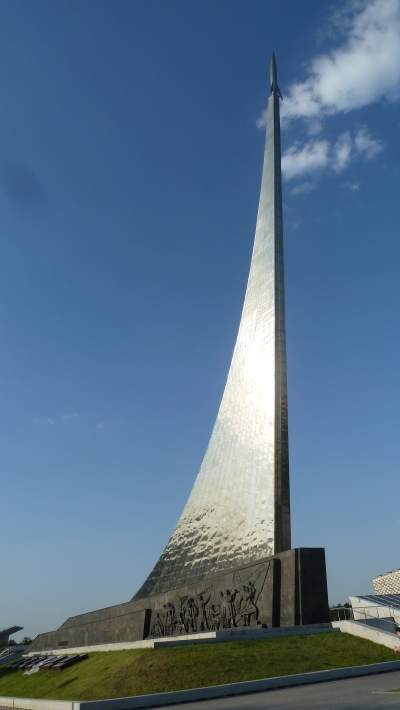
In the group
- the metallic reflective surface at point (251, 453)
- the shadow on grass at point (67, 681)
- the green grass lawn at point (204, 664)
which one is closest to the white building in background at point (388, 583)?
the metallic reflective surface at point (251, 453)

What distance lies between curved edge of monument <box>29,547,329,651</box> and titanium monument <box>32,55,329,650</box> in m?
0.02

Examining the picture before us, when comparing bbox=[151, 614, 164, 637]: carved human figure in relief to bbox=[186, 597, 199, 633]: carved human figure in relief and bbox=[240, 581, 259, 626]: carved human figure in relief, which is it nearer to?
bbox=[186, 597, 199, 633]: carved human figure in relief

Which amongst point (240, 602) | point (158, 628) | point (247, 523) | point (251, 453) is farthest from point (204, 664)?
point (251, 453)

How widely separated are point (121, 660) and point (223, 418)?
29.2 feet

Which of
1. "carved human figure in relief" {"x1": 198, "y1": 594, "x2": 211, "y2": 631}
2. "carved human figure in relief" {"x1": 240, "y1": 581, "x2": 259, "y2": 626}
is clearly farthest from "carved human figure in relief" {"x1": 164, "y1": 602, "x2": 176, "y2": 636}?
"carved human figure in relief" {"x1": 240, "y1": 581, "x2": 259, "y2": 626}

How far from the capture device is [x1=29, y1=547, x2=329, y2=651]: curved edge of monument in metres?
11.8

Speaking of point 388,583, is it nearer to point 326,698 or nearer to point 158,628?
point 158,628

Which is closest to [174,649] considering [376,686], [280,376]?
[376,686]

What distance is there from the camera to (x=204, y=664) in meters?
9.00

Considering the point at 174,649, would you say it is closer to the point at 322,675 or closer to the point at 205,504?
the point at 322,675

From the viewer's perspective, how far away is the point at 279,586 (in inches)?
480

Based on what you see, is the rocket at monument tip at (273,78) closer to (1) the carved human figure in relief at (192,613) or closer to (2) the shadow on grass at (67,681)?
(1) the carved human figure in relief at (192,613)

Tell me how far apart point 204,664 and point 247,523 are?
5582mm

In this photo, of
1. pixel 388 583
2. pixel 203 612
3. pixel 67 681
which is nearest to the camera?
pixel 67 681
